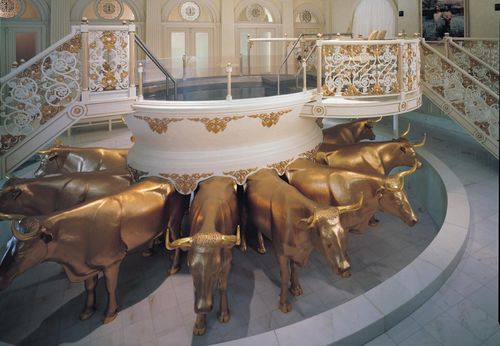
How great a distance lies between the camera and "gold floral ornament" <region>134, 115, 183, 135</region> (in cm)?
393

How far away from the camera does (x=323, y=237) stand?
296cm

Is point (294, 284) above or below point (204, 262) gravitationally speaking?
below

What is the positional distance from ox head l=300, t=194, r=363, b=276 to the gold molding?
1.60m

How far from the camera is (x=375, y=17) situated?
33.6 feet

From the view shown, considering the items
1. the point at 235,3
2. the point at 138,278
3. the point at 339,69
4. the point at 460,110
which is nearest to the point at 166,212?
the point at 138,278

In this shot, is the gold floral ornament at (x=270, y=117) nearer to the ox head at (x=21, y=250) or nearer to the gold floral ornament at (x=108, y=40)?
the gold floral ornament at (x=108, y=40)

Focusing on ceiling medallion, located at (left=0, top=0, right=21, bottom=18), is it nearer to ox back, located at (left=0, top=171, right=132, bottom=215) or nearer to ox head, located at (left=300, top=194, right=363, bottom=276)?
ox back, located at (left=0, top=171, right=132, bottom=215)

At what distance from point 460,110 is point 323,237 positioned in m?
3.82

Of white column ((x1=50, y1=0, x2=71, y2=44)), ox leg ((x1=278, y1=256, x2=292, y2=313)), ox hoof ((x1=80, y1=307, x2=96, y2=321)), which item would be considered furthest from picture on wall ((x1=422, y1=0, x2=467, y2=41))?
white column ((x1=50, y1=0, x2=71, y2=44))

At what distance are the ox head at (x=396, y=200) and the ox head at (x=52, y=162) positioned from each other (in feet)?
14.3

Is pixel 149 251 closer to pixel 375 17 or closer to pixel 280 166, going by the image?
pixel 280 166

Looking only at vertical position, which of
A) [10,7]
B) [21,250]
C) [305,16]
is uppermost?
[305,16]

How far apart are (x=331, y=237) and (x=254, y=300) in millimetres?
1199

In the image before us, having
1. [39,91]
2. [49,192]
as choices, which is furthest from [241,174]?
[39,91]
